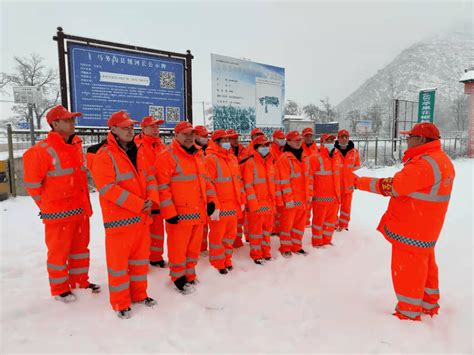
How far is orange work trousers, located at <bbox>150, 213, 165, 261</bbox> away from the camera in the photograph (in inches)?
186

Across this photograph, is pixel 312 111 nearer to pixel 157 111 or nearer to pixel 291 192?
pixel 157 111

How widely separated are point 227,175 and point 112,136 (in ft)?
5.67

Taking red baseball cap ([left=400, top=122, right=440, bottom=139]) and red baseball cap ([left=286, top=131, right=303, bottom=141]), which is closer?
red baseball cap ([left=400, top=122, right=440, bottom=139])

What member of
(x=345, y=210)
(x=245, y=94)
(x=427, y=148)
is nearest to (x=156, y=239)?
(x=427, y=148)

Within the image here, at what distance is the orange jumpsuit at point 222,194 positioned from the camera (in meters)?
4.48

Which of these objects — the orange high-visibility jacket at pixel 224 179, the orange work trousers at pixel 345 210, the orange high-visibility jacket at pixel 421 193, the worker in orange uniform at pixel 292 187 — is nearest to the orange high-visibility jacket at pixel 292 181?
the worker in orange uniform at pixel 292 187

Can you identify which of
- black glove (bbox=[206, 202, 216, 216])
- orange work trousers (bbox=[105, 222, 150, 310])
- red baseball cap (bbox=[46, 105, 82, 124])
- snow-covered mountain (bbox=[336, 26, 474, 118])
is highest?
snow-covered mountain (bbox=[336, 26, 474, 118])

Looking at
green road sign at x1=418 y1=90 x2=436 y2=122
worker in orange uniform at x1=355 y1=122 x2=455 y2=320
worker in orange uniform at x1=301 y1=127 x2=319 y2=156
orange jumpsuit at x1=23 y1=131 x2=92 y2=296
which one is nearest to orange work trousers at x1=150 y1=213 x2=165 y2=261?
orange jumpsuit at x1=23 y1=131 x2=92 y2=296

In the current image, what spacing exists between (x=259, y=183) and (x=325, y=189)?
1.33m

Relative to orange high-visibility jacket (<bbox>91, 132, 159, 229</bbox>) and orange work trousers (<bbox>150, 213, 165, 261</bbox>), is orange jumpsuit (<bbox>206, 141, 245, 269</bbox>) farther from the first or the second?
orange high-visibility jacket (<bbox>91, 132, 159, 229</bbox>)

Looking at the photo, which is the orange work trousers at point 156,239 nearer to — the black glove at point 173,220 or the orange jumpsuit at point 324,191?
the black glove at point 173,220

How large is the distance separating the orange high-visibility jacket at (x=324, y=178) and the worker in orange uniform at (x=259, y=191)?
3.16ft

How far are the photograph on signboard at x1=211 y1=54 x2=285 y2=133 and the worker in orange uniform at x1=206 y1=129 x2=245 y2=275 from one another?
4281 mm

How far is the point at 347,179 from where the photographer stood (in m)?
6.34
